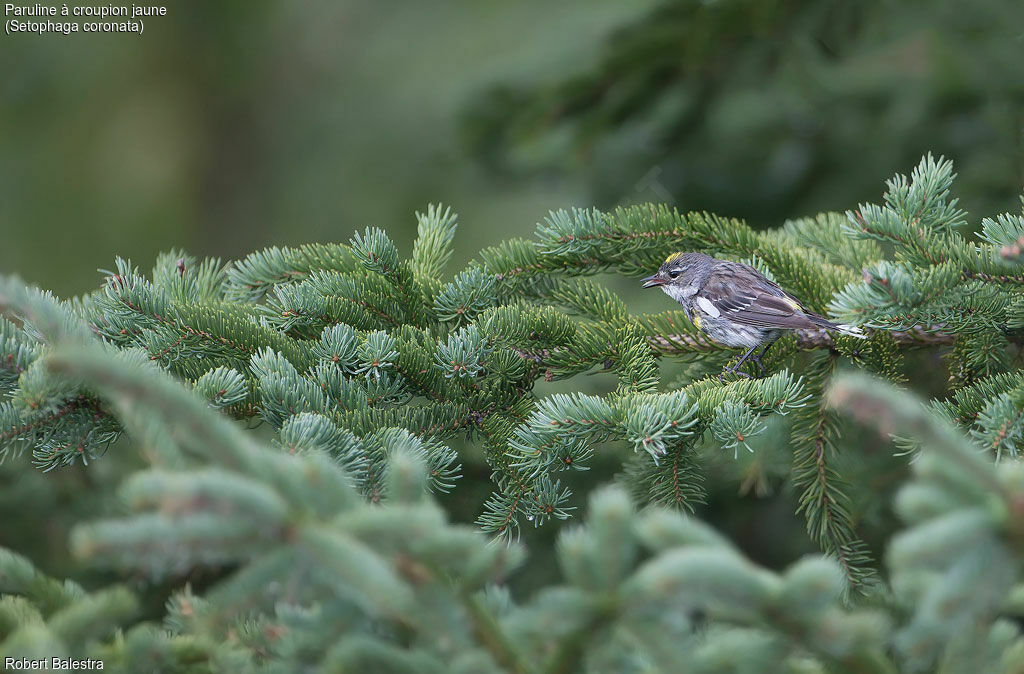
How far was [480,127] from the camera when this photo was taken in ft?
12.9

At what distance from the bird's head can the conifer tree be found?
17 centimetres

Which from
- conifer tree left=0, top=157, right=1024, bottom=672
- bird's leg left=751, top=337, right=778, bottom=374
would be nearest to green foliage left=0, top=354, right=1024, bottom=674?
conifer tree left=0, top=157, right=1024, bottom=672

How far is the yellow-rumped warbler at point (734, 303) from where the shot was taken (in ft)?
8.37

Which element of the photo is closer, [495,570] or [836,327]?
[495,570]

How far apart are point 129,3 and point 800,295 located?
21.6 feet

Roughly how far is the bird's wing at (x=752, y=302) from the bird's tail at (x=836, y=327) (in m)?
0.02

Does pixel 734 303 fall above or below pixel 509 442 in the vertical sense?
above

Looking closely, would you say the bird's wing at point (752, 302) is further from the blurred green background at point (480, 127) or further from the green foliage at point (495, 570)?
the green foliage at point (495, 570)

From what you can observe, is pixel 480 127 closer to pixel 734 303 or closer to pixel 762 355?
pixel 734 303

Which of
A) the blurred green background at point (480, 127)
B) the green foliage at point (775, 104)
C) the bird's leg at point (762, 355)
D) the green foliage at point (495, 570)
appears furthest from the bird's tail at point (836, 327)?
the green foliage at point (775, 104)

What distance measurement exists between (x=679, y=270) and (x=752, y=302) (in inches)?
11.2

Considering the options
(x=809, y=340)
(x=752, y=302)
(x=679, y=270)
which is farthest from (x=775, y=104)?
(x=809, y=340)

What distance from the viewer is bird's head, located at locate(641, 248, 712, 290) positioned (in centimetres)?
282

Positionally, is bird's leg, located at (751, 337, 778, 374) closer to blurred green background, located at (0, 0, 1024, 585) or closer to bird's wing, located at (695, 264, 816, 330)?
bird's wing, located at (695, 264, 816, 330)
